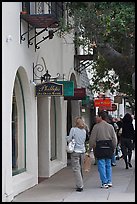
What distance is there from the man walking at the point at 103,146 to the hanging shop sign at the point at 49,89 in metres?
1.31

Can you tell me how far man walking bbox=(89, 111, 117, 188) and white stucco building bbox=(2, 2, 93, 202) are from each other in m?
1.67

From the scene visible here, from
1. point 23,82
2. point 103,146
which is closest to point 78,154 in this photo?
point 103,146

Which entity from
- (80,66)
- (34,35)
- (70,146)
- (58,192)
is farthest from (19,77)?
(80,66)

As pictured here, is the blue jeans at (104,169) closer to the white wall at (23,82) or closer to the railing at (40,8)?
the white wall at (23,82)

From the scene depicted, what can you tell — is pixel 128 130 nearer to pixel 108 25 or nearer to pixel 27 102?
pixel 27 102

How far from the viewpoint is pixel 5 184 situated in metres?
9.66

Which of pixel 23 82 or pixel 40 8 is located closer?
pixel 23 82

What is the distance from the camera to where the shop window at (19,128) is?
39.0 ft

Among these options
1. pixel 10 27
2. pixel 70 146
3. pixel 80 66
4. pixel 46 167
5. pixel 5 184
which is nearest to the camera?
pixel 5 184

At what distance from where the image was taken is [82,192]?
1116cm

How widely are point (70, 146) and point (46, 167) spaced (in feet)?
10.5

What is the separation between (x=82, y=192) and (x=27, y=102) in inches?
108

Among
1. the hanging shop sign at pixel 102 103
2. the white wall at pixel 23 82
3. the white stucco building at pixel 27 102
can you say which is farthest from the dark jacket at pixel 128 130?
the hanging shop sign at pixel 102 103

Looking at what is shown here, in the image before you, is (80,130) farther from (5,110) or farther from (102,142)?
(5,110)
